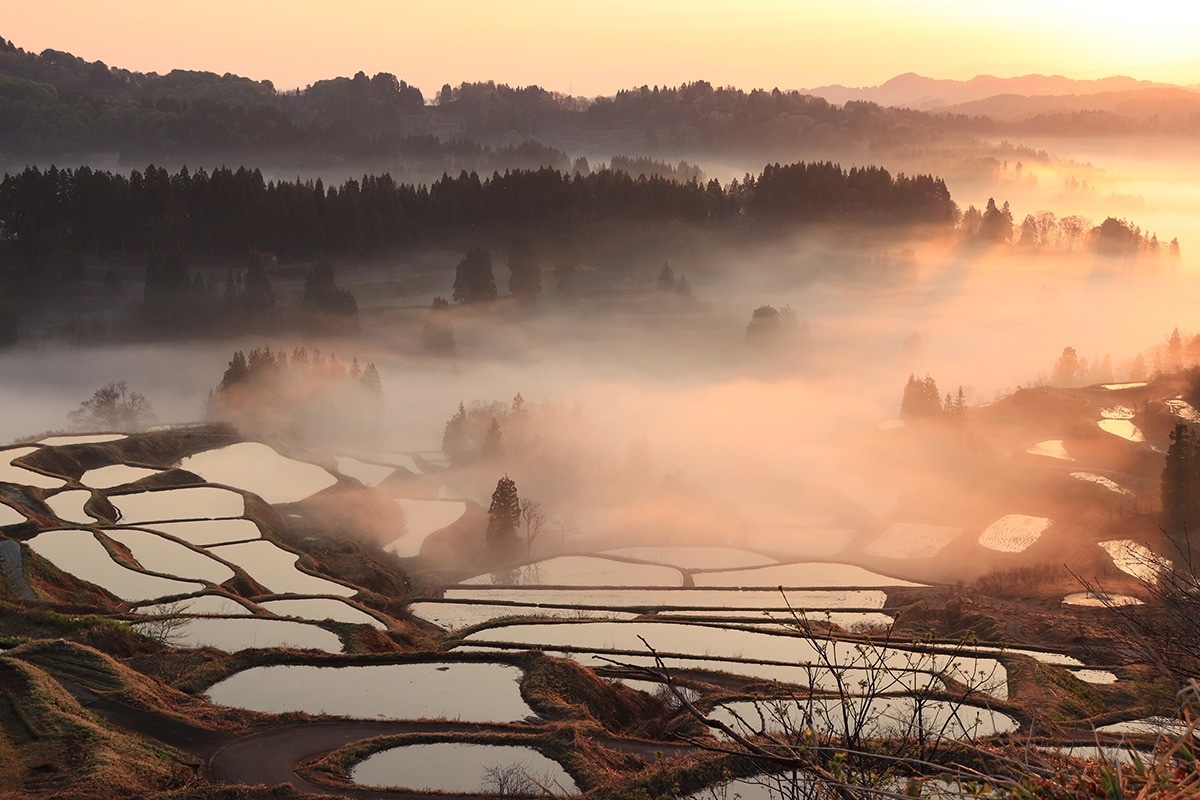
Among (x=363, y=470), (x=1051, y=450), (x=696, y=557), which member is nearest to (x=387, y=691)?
(x=696, y=557)

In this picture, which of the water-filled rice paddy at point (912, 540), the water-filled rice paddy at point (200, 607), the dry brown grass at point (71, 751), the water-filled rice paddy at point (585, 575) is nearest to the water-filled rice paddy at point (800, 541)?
the water-filled rice paddy at point (912, 540)

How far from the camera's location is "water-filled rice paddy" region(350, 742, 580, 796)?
21.5 m

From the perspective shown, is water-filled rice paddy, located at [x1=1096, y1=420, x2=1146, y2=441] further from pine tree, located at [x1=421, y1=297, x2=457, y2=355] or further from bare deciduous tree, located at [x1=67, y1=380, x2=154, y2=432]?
bare deciduous tree, located at [x1=67, y1=380, x2=154, y2=432]

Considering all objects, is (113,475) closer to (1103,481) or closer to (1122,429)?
(1103,481)

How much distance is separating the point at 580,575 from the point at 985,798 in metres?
58.8

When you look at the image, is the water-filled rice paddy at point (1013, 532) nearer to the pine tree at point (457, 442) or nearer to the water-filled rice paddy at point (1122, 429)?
the water-filled rice paddy at point (1122, 429)

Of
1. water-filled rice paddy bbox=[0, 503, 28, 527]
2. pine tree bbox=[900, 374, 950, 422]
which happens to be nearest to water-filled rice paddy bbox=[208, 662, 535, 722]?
water-filled rice paddy bbox=[0, 503, 28, 527]

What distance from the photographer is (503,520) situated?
7425cm

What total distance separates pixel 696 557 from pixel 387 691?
44.6m

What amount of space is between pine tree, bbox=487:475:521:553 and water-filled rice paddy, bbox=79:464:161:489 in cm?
2223

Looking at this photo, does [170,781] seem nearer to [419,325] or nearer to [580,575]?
[580,575]

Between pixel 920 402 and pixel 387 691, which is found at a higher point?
pixel 387 691

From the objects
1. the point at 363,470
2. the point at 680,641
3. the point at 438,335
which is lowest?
the point at 363,470

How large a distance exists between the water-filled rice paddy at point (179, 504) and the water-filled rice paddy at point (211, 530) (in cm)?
111
